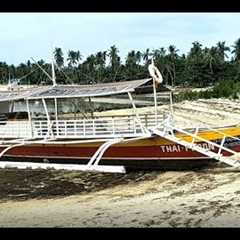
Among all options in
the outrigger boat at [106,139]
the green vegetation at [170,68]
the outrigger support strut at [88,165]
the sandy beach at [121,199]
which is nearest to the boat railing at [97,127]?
the outrigger boat at [106,139]

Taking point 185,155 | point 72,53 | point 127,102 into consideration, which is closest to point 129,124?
point 127,102

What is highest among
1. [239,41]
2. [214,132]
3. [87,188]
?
[239,41]

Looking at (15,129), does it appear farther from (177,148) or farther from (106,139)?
(177,148)

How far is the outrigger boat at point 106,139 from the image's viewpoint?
603 inches

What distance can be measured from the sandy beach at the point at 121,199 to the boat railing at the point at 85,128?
1.62 metres

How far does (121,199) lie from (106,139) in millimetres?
5283

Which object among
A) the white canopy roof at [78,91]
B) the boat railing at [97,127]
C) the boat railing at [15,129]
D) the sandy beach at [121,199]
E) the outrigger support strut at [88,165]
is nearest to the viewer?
the sandy beach at [121,199]

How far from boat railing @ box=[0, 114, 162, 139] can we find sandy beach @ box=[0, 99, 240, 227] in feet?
5.30

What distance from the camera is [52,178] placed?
15094 mm

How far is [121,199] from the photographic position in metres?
11.3

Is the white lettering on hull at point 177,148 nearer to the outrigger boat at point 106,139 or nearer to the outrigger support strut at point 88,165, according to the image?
the outrigger boat at point 106,139

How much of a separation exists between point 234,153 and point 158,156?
2.35m

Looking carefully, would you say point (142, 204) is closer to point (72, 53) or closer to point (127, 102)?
point (127, 102)
